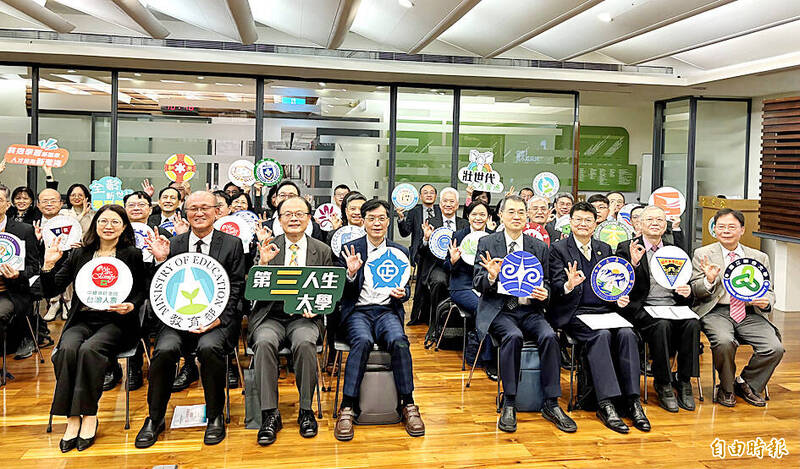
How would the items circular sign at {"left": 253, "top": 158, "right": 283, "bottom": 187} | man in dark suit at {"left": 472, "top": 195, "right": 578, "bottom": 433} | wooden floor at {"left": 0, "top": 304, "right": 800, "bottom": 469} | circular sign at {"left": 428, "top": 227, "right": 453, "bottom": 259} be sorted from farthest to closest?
circular sign at {"left": 253, "top": 158, "right": 283, "bottom": 187}
circular sign at {"left": 428, "top": 227, "right": 453, "bottom": 259}
man in dark suit at {"left": 472, "top": 195, "right": 578, "bottom": 433}
wooden floor at {"left": 0, "top": 304, "right": 800, "bottom": 469}

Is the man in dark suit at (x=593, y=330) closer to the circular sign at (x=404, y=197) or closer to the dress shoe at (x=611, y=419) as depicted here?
the dress shoe at (x=611, y=419)

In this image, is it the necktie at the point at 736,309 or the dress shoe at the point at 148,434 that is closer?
the dress shoe at the point at 148,434

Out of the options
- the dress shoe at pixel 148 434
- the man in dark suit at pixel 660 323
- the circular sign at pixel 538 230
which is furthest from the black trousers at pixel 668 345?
the dress shoe at pixel 148 434

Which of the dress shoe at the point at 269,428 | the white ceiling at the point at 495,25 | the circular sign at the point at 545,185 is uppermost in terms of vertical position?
the white ceiling at the point at 495,25

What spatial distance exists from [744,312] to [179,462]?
3951 millimetres

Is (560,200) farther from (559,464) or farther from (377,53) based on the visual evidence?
(559,464)

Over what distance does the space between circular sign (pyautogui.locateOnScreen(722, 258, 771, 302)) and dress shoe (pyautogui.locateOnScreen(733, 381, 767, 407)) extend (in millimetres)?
675

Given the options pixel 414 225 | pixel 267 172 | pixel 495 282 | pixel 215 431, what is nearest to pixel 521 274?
pixel 495 282

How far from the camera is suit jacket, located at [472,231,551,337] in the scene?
4.39 metres

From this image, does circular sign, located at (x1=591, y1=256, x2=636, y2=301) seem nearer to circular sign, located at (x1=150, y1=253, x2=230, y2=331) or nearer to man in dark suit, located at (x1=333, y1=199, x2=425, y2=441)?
man in dark suit, located at (x1=333, y1=199, x2=425, y2=441)

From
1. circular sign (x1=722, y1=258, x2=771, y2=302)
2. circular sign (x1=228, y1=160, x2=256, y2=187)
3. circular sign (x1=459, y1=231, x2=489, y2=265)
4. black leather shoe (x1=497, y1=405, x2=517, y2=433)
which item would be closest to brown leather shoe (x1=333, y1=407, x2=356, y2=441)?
black leather shoe (x1=497, y1=405, x2=517, y2=433)

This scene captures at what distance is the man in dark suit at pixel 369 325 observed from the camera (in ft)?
12.8

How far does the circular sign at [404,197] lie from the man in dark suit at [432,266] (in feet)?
1.92

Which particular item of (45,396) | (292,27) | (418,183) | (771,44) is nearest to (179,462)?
(45,396)
